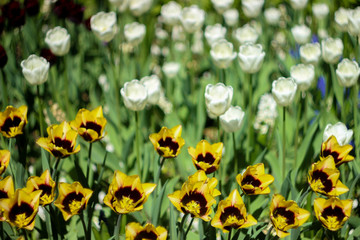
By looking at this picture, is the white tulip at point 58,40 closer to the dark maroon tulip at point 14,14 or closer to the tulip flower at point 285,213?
the dark maroon tulip at point 14,14

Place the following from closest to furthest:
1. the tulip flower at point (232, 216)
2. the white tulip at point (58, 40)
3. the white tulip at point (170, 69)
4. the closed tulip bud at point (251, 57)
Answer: the tulip flower at point (232, 216)
the closed tulip bud at point (251, 57)
the white tulip at point (58, 40)
the white tulip at point (170, 69)

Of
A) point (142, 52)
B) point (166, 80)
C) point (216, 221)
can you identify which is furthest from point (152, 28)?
point (216, 221)

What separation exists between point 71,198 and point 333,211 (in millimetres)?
774

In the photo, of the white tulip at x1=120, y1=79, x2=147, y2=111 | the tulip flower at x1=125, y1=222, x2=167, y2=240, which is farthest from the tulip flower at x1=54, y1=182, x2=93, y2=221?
the white tulip at x1=120, y1=79, x2=147, y2=111

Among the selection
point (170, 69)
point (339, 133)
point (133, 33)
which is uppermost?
point (133, 33)

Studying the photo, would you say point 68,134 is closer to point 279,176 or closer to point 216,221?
point 216,221

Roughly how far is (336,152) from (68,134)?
0.89m

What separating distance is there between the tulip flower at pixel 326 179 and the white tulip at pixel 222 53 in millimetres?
879

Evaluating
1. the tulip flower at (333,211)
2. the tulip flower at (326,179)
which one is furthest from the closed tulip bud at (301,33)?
the tulip flower at (333,211)

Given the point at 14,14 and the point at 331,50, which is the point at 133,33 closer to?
the point at 14,14

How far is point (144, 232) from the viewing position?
1.16m

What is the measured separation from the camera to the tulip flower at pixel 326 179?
121cm

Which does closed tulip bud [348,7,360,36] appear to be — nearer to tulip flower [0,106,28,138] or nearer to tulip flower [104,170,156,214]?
tulip flower [104,170,156,214]

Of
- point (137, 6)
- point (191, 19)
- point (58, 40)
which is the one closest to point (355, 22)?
point (191, 19)
